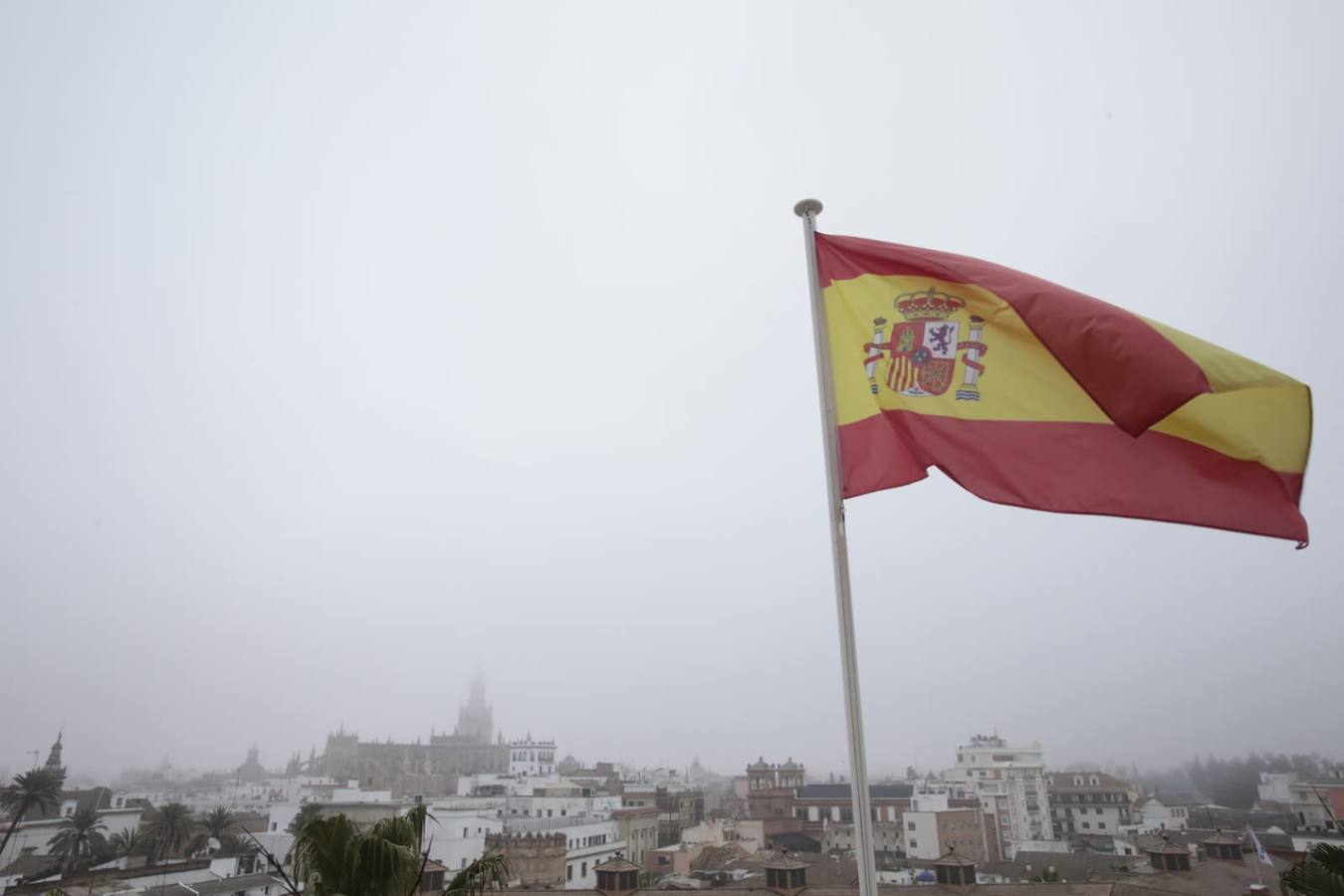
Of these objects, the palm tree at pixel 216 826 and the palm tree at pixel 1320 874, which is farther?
the palm tree at pixel 216 826

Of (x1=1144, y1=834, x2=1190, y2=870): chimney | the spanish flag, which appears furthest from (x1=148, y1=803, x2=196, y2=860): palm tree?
the spanish flag

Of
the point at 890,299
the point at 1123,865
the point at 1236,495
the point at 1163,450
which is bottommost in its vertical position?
the point at 1123,865

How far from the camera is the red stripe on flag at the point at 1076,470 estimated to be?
4.13 m

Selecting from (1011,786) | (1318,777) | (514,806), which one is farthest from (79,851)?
(1318,777)

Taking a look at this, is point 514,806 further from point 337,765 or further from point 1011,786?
point 337,765

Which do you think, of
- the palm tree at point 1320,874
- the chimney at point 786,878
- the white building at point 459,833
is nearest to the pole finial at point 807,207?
the palm tree at point 1320,874

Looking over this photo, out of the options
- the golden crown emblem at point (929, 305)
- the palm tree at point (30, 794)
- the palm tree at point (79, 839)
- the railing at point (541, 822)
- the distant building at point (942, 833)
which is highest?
the golden crown emblem at point (929, 305)

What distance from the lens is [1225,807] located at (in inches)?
1442

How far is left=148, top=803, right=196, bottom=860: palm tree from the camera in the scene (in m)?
30.1

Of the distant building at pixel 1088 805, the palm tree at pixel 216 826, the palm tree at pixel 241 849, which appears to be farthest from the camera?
the distant building at pixel 1088 805

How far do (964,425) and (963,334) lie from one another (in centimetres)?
62

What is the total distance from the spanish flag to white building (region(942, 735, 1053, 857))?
1502 inches

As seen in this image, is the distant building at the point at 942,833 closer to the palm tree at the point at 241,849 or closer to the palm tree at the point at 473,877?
the palm tree at the point at 241,849

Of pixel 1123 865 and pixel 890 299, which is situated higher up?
pixel 890 299
